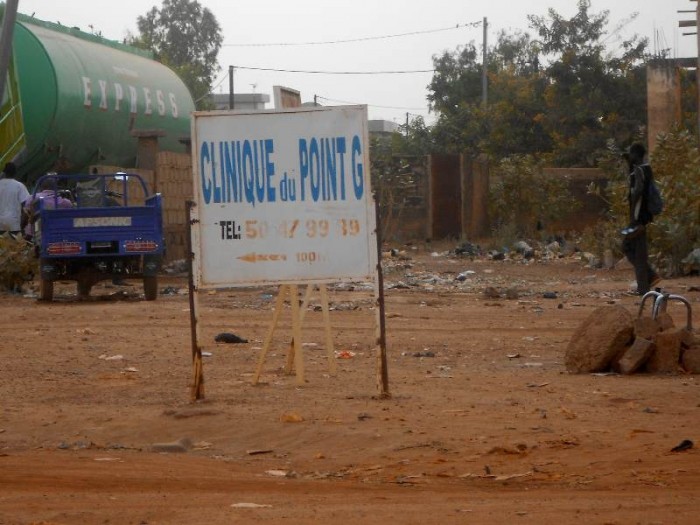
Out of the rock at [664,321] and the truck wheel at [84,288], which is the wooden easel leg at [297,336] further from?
the truck wheel at [84,288]

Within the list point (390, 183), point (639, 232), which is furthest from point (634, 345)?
point (390, 183)

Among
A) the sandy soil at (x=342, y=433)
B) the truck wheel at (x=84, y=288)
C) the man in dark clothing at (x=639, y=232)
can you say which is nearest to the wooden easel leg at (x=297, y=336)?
the sandy soil at (x=342, y=433)

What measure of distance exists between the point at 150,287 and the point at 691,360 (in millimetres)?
9240

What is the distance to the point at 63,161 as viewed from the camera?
21406mm

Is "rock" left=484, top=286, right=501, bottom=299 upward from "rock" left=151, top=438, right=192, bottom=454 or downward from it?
upward

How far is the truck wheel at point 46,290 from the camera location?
1683cm

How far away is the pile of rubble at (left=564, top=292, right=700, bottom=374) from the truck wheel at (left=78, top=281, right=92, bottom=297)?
9553 millimetres

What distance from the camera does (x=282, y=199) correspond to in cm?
787

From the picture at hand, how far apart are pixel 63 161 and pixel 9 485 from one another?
16364 millimetres

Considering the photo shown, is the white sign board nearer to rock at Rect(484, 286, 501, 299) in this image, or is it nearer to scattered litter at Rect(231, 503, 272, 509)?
scattered litter at Rect(231, 503, 272, 509)

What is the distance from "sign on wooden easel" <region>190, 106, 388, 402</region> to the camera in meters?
7.80

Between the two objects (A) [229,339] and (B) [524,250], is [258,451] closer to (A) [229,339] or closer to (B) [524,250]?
(A) [229,339]

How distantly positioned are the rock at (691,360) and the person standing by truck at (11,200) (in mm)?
11354

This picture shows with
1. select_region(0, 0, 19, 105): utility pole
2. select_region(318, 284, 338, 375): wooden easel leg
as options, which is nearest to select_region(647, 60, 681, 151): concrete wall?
select_region(318, 284, 338, 375): wooden easel leg
